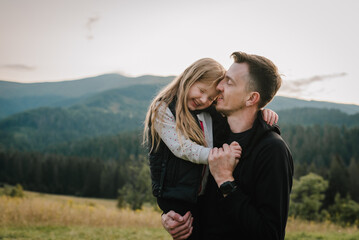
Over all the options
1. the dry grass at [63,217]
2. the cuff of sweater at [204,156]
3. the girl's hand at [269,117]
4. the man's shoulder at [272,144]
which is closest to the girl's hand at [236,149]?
the man's shoulder at [272,144]

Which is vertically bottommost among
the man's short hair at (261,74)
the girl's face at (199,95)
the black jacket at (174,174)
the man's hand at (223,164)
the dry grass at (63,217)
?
the dry grass at (63,217)

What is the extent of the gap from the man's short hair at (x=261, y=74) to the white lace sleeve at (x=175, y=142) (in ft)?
2.26

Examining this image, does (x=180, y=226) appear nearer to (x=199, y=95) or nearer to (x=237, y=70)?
(x=199, y=95)

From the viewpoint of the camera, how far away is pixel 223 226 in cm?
240

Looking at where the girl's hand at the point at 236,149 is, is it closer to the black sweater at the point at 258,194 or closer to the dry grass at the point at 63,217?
the black sweater at the point at 258,194

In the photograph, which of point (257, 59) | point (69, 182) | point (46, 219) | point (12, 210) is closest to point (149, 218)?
point (46, 219)

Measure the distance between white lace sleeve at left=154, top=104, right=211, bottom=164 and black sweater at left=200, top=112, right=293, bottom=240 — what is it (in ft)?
1.07

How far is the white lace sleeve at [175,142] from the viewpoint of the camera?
101 inches

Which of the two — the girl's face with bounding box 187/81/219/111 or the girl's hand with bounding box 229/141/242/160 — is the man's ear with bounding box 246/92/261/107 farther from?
the girl's face with bounding box 187/81/219/111

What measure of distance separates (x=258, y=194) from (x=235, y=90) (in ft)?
3.03

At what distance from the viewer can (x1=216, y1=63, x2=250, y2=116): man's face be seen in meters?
2.58

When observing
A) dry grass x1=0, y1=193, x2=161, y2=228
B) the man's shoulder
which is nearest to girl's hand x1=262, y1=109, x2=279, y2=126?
the man's shoulder

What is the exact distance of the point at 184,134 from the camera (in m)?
2.75

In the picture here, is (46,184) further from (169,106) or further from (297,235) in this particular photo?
(169,106)
